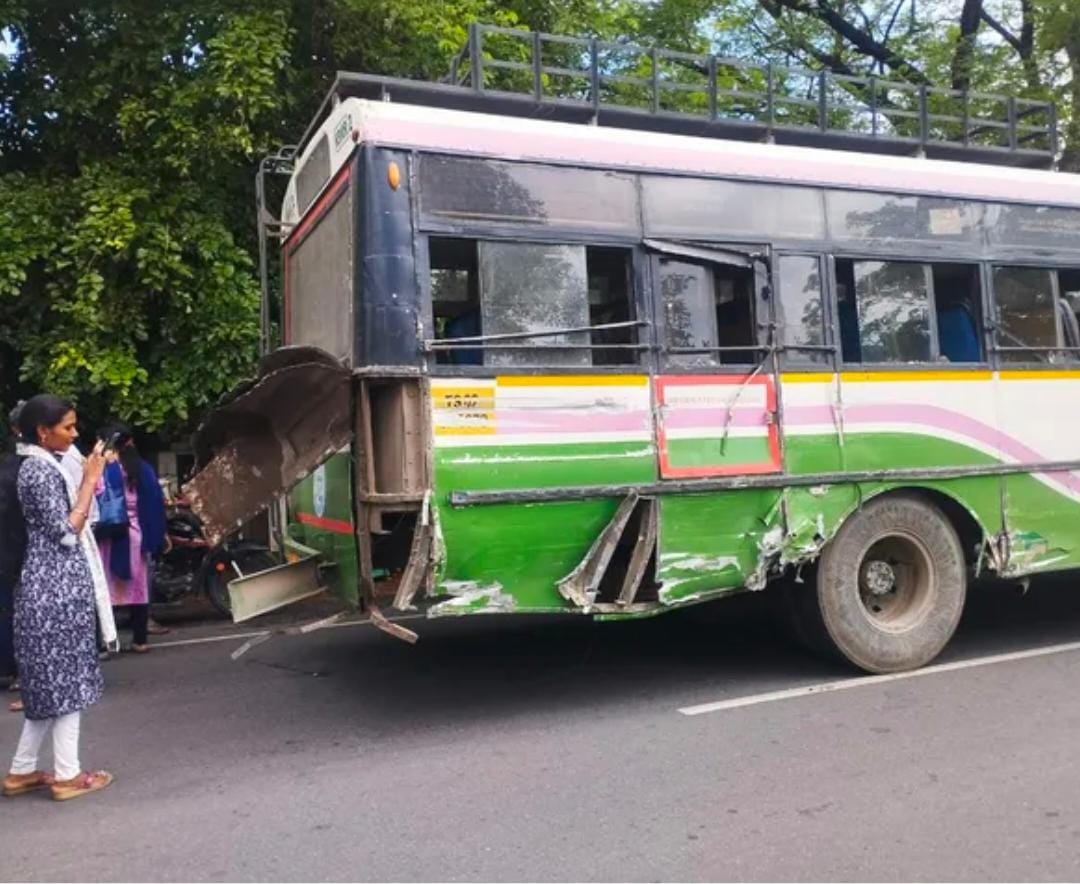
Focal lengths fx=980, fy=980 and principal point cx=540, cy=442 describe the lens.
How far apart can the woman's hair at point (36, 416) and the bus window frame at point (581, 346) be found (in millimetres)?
1667

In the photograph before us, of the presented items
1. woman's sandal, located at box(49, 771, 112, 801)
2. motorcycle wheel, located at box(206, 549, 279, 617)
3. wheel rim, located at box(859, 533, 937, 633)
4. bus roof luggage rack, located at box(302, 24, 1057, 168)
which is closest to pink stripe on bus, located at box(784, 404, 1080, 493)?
wheel rim, located at box(859, 533, 937, 633)

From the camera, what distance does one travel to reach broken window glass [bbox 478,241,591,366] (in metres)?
4.98

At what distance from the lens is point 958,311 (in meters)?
6.30

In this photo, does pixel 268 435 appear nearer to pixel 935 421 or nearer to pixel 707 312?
pixel 707 312

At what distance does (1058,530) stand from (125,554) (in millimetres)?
6522

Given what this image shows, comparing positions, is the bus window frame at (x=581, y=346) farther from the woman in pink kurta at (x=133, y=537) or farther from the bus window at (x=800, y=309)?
the woman in pink kurta at (x=133, y=537)

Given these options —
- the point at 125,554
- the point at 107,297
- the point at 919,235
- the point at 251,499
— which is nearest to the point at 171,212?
the point at 107,297

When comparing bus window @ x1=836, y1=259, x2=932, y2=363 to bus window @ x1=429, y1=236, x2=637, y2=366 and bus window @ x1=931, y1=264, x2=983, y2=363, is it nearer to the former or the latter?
bus window @ x1=931, y1=264, x2=983, y2=363

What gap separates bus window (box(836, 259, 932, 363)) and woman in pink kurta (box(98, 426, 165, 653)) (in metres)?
5.01

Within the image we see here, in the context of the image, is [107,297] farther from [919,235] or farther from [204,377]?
[919,235]

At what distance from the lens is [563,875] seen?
11.2ft

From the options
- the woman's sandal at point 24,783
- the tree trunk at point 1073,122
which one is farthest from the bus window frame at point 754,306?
the tree trunk at point 1073,122

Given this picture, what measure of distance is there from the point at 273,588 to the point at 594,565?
1715 mm

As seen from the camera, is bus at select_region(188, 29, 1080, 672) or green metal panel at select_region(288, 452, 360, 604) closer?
bus at select_region(188, 29, 1080, 672)
